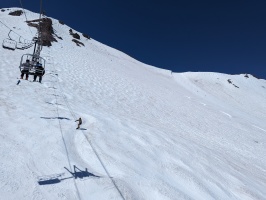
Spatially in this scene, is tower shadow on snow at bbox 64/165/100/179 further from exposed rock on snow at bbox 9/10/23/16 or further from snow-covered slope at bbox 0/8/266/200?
exposed rock on snow at bbox 9/10/23/16

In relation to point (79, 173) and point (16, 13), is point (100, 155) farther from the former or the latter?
point (16, 13)

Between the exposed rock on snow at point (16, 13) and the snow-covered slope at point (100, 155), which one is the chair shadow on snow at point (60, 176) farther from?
the exposed rock on snow at point (16, 13)

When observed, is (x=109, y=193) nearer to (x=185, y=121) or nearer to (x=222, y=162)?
(x=222, y=162)

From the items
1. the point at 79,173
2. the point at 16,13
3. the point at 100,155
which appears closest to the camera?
the point at 79,173

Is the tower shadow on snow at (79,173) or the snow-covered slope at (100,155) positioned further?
the tower shadow on snow at (79,173)

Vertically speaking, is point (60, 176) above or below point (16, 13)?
below

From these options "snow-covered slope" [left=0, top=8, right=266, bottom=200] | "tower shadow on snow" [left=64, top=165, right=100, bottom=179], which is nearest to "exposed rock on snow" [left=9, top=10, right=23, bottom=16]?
"snow-covered slope" [left=0, top=8, right=266, bottom=200]

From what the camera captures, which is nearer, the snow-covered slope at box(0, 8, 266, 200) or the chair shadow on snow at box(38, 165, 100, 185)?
the chair shadow on snow at box(38, 165, 100, 185)

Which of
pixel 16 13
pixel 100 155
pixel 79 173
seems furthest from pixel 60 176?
pixel 16 13

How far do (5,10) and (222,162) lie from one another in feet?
174

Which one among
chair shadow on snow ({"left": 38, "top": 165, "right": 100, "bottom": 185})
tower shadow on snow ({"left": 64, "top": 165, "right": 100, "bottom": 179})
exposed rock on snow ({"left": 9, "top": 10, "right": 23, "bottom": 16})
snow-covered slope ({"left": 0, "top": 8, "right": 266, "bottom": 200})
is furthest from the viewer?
exposed rock on snow ({"left": 9, "top": 10, "right": 23, "bottom": 16})

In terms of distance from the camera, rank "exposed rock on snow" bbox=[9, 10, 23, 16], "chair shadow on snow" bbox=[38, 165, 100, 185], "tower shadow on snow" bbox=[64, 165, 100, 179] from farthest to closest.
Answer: "exposed rock on snow" bbox=[9, 10, 23, 16] → "tower shadow on snow" bbox=[64, 165, 100, 179] → "chair shadow on snow" bbox=[38, 165, 100, 185]

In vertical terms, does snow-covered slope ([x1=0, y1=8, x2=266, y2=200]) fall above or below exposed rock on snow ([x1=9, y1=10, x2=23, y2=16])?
below

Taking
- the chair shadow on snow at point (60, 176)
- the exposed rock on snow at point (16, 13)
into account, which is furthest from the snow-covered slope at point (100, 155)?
the exposed rock on snow at point (16, 13)
